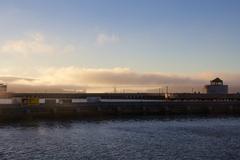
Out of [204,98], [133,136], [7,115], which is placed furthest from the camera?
[204,98]

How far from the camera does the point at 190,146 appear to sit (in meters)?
48.0

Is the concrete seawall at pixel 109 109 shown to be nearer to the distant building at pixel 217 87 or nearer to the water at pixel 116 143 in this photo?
the water at pixel 116 143

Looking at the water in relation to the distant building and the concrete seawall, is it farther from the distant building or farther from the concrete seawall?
the distant building

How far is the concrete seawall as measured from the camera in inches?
3398

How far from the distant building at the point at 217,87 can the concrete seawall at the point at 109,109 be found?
3115 inches

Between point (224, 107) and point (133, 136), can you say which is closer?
point (133, 136)

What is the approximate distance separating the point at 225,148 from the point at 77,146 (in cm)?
1808

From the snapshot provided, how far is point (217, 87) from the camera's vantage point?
193125 mm

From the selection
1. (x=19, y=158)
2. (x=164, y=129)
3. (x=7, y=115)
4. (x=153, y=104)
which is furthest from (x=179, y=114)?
(x=19, y=158)

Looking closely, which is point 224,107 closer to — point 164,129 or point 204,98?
point 164,129

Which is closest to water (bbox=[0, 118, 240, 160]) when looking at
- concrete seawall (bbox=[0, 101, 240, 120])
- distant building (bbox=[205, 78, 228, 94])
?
concrete seawall (bbox=[0, 101, 240, 120])

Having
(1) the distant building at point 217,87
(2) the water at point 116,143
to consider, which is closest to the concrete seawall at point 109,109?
(2) the water at point 116,143

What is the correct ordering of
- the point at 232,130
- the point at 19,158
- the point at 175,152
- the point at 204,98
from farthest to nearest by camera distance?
1. the point at 204,98
2. the point at 232,130
3. the point at 175,152
4. the point at 19,158

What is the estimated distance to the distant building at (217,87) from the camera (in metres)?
192
